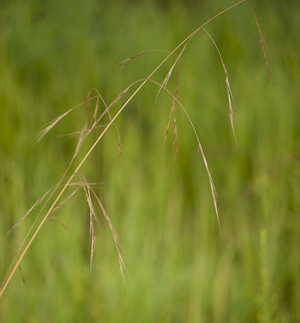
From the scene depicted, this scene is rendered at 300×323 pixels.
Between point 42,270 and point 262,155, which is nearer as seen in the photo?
point 42,270

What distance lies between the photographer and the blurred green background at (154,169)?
34.8 inches

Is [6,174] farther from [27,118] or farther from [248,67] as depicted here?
[248,67]

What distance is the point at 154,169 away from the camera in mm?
1210

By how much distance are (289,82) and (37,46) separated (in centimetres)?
99

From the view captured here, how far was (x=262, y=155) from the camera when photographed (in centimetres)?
122

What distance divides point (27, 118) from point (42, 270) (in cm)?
56

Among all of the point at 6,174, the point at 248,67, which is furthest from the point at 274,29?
the point at 6,174

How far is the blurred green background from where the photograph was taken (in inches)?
34.8

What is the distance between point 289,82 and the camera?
1437 millimetres

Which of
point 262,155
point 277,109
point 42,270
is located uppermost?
point 277,109

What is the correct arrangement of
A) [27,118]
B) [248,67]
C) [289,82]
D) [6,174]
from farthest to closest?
[248,67] → [289,82] → [27,118] → [6,174]

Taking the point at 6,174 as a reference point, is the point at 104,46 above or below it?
above

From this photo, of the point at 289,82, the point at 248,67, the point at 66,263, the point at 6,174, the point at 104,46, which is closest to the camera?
the point at 66,263

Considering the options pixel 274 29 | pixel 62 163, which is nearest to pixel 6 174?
pixel 62 163
